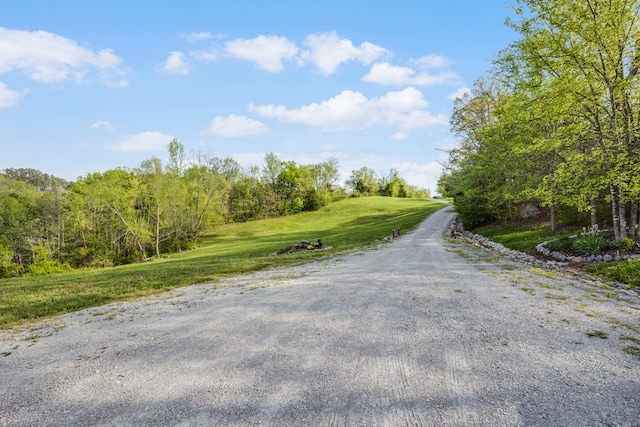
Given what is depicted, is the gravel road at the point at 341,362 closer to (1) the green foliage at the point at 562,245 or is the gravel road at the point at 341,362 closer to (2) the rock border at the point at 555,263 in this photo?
(2) the rock border at the point at 555,263

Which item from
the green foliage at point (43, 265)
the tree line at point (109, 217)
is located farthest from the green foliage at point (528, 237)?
the green foliage at point (43, 265)

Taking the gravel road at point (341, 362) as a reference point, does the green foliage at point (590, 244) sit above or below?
above

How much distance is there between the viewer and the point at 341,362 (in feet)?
12.8

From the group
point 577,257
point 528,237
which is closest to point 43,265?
point 528,237

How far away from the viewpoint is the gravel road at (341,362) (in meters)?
2.96

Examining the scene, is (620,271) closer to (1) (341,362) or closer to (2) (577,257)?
(2) (577,257)

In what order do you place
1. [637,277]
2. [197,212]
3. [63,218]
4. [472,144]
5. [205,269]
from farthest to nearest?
1. [197,212]
2. [63,218]
3. [472,144]
4. [205,269]
5. [637,277]

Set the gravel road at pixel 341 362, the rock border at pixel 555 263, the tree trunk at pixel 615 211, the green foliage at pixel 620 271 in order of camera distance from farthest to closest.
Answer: the tree trunk at pixel 615 211
the green foliage at pixel 620 271
the rock border at pixel 555 263
the gravel road at pixel 341 362

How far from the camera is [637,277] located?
7.46 meters

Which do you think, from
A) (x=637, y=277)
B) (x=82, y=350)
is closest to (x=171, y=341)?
(x=82, y=350)

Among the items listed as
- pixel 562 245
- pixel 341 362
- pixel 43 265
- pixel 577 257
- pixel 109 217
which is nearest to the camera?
pixel 341 362

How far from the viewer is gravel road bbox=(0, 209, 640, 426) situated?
2.96 meters

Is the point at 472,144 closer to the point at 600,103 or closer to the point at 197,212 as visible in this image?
the point at 600,103

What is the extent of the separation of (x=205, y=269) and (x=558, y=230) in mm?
17379
